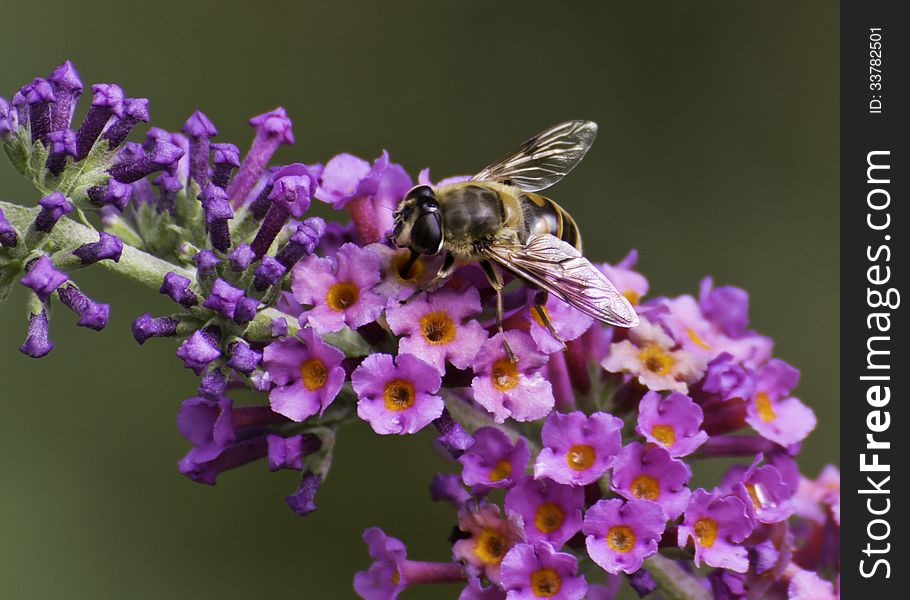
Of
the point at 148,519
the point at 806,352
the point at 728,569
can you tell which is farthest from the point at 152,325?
the point at 806,352

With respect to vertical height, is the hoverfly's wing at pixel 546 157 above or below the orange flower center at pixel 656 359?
above

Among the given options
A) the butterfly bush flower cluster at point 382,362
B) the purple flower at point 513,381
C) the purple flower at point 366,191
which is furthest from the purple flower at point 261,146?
the purple flower at point 513,381

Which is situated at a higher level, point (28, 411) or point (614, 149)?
point (614, 149)

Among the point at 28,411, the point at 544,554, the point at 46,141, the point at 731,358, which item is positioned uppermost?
the point at 46,141

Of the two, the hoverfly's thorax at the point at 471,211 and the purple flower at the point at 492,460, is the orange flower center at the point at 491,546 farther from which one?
the hoverfly's thorax at the point at 471,211

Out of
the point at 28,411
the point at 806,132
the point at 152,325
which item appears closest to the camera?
the point at 152,325
